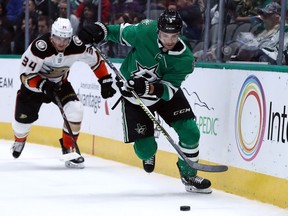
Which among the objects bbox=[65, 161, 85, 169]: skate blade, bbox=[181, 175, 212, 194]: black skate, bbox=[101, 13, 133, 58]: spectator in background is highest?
bbox=[101, 13, 133, 58]: spectator in background

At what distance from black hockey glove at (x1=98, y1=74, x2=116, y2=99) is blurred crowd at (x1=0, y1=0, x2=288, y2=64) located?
0.67 metres

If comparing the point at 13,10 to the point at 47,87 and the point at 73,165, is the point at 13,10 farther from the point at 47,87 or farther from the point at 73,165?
the point at 47,87

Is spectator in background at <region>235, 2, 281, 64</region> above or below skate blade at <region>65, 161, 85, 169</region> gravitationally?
above

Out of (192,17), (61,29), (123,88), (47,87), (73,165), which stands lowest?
(73,165)

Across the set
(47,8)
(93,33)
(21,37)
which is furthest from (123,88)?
(21,37)

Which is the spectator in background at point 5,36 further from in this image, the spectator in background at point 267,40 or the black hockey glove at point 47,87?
the spectator in background at point 267,40

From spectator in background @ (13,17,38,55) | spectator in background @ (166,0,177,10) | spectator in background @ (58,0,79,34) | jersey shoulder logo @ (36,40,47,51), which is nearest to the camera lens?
jersey shoulder logo @ (36,40,47,51)

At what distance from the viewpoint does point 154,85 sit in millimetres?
5547

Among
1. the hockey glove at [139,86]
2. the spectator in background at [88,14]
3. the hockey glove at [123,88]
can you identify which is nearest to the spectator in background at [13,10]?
the spectator in background at [88,14]

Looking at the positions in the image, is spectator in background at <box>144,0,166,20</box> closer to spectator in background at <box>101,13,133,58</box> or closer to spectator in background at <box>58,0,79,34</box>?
spectator in background at <box>101,13,133,58</box>

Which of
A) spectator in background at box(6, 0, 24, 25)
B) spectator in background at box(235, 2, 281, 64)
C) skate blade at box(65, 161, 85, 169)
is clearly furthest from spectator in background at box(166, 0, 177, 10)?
spectator in background at box(6, 0, 24, 25)

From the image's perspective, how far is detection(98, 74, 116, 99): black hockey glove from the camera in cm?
644

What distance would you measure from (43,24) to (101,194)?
143 inches

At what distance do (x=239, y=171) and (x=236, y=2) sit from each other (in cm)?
122
